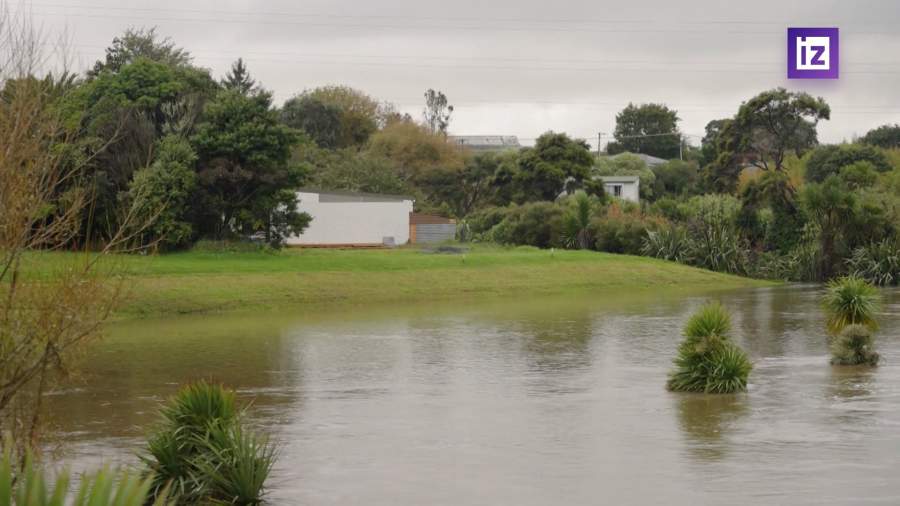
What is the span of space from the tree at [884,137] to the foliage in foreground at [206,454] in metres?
110

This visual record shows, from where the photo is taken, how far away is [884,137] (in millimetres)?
116062

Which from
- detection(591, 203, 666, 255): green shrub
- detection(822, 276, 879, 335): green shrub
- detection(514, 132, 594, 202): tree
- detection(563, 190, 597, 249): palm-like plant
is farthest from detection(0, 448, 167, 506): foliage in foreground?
detection(514, 132, 594, 202): tree

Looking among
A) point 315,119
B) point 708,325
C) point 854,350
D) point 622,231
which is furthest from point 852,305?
point 315,119

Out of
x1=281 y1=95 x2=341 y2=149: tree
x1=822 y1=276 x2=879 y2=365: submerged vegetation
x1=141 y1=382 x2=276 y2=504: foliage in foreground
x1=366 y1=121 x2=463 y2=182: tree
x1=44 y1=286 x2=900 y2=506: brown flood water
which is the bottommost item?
x1=44 y1=286 x2=900 y2=506: brown flood water

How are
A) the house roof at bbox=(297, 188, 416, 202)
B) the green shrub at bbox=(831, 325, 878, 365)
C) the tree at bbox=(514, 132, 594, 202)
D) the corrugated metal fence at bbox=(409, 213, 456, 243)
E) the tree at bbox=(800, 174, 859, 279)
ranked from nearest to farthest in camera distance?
the green shrub at bbox=(831, 325, 878, 365) < the tree at bbox=(800, 174, 859, 279) < the house roof at bbox=(297, 188, 416, 202) < the corrugated metal fence at bbox=(409, 213, 456, 243) < the tree at bbox=(514, 132, 594, 202)

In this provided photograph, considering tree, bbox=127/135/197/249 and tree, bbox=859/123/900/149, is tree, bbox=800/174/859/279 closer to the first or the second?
tree, bbox=127/135/197/249

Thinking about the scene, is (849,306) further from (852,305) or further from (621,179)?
(621,179)

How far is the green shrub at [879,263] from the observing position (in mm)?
50375

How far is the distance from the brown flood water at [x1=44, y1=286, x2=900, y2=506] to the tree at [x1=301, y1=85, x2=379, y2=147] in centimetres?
7519

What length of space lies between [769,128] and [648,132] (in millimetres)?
61941

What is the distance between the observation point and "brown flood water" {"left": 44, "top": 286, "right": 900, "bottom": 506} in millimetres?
13156

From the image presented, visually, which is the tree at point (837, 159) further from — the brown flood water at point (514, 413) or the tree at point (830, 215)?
the brown flood water at point (514, 413)

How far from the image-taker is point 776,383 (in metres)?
20.4

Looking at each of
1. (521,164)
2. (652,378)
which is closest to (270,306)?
(652,378)
